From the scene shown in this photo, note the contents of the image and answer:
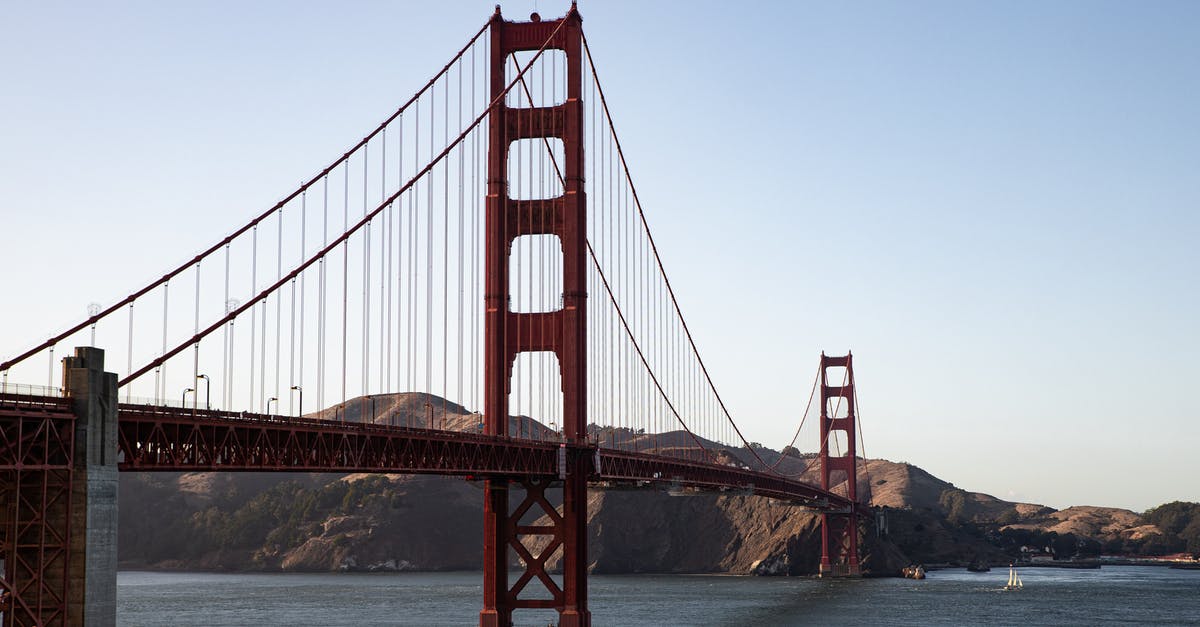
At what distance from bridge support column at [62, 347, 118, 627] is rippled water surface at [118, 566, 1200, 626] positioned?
4958 cm

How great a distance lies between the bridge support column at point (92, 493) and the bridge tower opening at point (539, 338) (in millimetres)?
25914

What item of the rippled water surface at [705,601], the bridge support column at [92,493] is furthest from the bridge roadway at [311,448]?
the rippled water surface at [705,601]

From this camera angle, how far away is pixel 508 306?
195ft

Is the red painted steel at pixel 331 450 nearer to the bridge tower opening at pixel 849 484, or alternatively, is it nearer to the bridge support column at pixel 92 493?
the bridge support column at pixel 92 493

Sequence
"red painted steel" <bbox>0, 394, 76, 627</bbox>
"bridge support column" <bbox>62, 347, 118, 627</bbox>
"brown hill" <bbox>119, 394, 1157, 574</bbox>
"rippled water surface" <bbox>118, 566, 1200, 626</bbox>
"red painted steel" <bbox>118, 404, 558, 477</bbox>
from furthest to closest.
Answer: "brown hill" <bbox>119, 394, 1157, 574</bbox> → "rippled water surface" <bbox>118, 566, 1200, 626</bbox> → "red painted steel" <bbox>118, 404, 558, 477</bbox> → "bridge support column" <bbox>62, 347, 118, 627</bbox> → "red painted steel" <bbox>0, 394, 76, 627</bbox>

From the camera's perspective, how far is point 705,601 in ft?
339

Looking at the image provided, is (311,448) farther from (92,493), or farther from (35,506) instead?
(35,506)

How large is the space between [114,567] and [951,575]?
138 meters

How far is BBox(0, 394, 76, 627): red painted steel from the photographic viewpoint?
29.4m

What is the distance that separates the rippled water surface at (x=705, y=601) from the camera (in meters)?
85.5

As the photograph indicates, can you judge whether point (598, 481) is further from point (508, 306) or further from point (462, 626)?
point (462, 626)

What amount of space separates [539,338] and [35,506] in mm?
30449

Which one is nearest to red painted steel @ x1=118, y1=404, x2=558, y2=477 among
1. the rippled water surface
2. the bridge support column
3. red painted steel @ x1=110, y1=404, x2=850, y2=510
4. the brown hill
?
red painted steel @ x1=110, y1=404, x2=850, y2=510

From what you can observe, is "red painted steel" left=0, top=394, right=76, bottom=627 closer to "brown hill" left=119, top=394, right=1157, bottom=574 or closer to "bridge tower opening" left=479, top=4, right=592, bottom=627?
"bridge tower opening" left=479, top=4, right=592, bottom=627
